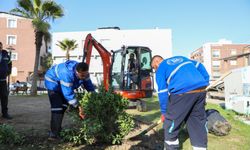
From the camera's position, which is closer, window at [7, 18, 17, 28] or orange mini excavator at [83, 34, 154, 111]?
orange mini excavator at [83, 34, 154, 111]

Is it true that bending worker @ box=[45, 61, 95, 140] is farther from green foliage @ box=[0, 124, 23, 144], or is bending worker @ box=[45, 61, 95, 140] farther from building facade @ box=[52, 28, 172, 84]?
building facade @ box=[52, 28, 172, 84]

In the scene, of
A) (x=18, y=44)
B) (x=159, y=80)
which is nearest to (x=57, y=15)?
(x=159, y=80)

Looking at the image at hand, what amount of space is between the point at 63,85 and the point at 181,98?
7.71ft

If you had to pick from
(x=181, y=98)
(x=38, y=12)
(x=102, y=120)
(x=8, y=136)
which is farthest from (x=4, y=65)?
(x=38, y=12)

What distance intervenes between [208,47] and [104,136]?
3741 inches

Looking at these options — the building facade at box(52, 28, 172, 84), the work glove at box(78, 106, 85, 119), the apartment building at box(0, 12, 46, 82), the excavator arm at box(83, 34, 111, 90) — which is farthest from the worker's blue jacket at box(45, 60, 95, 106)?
the apartment building at box(0, 12, 46, 82)

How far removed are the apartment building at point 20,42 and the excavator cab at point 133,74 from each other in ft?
137

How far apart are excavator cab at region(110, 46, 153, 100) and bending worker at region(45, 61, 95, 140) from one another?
21.1ft

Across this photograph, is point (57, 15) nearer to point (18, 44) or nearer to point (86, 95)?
point (86, 95)

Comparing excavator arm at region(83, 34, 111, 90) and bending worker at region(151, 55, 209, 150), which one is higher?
excavator arm at region(83, 34, 111, 90)

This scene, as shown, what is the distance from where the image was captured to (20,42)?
52.7 meters

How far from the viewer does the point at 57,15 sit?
84.3 feet

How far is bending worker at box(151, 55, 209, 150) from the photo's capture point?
14.1ft

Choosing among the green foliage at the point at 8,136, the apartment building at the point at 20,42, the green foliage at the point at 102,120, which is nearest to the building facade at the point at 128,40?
the apartment building at the point at 20,42
